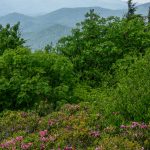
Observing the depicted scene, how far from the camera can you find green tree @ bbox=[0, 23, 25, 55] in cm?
3275

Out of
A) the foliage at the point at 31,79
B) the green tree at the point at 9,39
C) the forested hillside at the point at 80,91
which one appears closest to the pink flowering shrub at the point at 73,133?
the forested hillside at the point at 80,91

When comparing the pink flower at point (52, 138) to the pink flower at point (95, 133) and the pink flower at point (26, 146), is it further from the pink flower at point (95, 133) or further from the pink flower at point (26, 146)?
the pink flower at point (95, 133)

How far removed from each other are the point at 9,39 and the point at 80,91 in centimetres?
1159

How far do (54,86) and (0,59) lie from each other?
290cm

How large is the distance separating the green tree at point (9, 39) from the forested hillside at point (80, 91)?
7cm

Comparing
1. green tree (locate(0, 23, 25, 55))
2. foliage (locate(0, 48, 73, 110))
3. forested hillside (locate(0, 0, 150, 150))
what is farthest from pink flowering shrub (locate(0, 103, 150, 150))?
green tree (locate(0, 23, 25, 55))

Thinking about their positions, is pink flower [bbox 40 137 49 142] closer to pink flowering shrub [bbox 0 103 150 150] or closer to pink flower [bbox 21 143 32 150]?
pink flowering shrub [bbox 0 103 150 150]

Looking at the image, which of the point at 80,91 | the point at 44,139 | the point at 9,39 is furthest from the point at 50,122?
the point at 9,39

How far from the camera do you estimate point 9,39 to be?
33.4 m

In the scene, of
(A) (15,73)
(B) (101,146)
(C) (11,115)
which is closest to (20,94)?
(A) (15,73)

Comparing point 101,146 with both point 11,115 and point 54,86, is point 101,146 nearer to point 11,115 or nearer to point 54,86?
point 11,115

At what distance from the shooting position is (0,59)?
21.5 m

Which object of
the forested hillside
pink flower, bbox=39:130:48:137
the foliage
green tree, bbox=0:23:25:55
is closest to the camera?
the forested hillside

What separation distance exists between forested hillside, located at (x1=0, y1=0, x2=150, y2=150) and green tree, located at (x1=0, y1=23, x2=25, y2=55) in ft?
0.21
